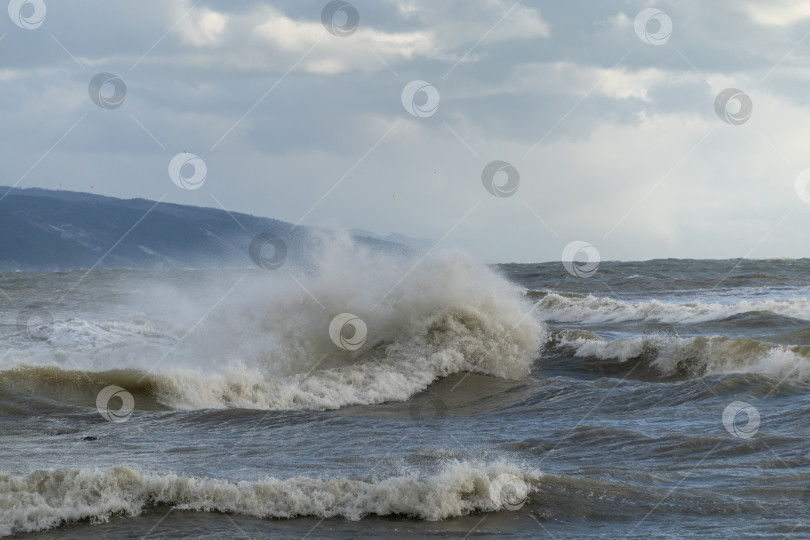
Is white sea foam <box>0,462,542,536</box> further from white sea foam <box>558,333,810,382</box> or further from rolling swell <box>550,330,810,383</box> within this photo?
white sea foam <box>558,333,810,382</box>

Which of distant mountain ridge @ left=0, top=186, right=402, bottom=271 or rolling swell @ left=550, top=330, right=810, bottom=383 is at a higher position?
distant mountain ridge @ left=0, top=186, right=402, bottom=271

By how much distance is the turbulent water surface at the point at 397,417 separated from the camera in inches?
268

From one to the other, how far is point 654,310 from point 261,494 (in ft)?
71.0

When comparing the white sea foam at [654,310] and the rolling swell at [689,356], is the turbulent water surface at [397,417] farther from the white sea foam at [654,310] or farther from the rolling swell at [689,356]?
the white sea foam at [654,310]

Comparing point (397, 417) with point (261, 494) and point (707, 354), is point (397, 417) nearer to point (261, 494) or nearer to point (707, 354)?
point (261, 494)

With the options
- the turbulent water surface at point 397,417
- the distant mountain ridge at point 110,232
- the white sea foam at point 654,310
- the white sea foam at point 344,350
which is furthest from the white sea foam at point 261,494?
the distant mountain ridge at point 110,232

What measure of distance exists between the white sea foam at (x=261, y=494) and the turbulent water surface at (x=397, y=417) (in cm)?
2

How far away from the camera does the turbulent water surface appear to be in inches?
268

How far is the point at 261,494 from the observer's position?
6.98 metres

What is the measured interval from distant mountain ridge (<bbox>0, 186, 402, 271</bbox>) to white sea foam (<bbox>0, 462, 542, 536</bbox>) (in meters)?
136

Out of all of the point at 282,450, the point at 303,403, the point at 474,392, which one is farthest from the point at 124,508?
the point at 474,392

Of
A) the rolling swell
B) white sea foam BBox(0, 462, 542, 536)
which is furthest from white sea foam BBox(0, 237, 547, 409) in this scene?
white sea foam BBox(0, 462, 542, 536)

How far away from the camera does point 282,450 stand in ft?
30.0

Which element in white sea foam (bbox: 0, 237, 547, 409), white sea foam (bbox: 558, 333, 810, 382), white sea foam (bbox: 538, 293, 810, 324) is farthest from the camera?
white sea foam (bbox: 538, 293, 810, 324)
